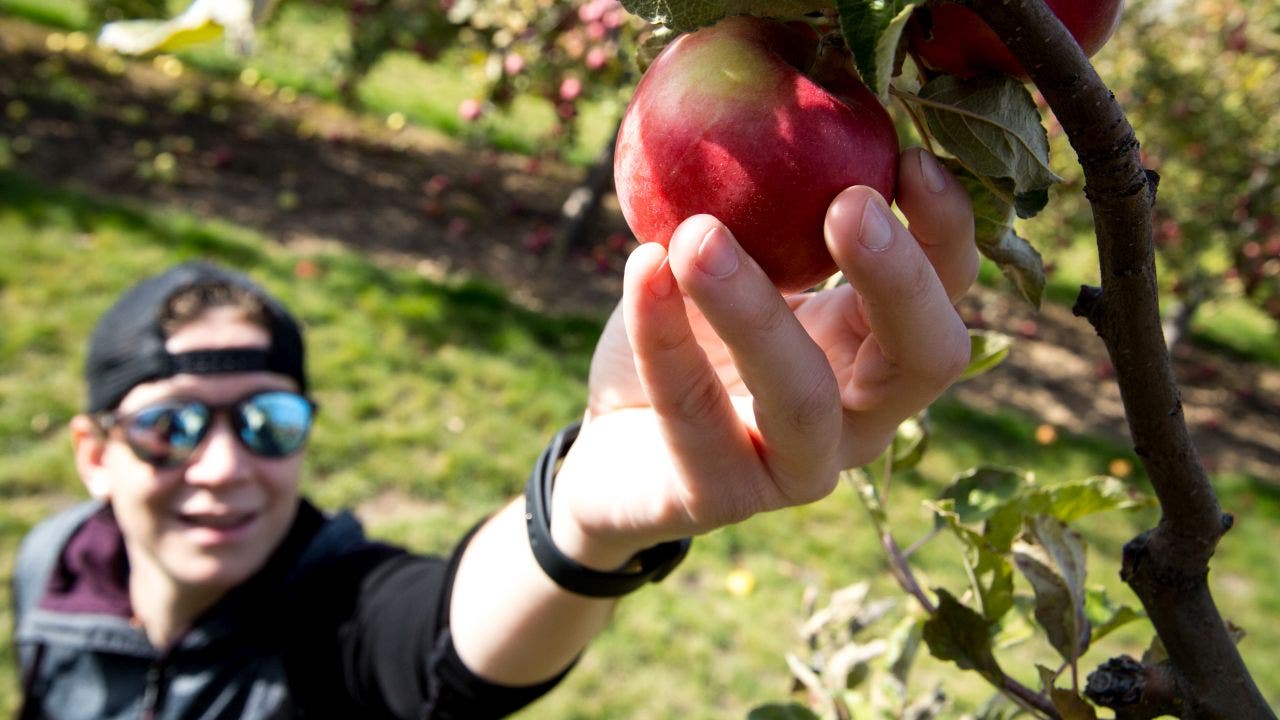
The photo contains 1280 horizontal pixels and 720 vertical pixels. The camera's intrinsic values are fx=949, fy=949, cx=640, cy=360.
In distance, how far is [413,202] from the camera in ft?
18.5

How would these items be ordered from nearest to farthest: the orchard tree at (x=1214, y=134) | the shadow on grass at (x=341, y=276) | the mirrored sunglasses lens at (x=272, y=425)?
the mirrored sunglasses lens at (x=272, y=425)
the shadow on grass at (x=341, y=276)
the orchard tree at (x=1214, y=134)

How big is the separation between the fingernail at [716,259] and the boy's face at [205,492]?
52.5 inches

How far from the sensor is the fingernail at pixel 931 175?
666 millimetres

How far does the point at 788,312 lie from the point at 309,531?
146 cm

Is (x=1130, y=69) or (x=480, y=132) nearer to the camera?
(x=480, y=132)

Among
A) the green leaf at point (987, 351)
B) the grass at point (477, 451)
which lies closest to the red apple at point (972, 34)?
the green leaf at point (987, 351)

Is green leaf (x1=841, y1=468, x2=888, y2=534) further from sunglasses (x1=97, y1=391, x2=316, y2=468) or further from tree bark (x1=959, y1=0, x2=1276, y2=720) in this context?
sunglasses (x1=97, y1=391, x2=316, y2=468)

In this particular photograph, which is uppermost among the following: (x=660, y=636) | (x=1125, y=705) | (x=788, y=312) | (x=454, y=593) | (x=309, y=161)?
(x=788, y=312)

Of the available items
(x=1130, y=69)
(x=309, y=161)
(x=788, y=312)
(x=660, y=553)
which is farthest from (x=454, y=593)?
(x=309, y=161)

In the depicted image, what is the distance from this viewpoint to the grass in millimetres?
2764

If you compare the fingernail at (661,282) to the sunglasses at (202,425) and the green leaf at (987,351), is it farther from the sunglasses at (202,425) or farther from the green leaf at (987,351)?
the sunglasses at (202,425)

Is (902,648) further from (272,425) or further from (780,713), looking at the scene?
(272,425)

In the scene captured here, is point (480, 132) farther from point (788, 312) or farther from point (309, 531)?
point (788, 312)

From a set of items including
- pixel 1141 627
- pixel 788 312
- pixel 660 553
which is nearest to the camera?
pixel 788 312
